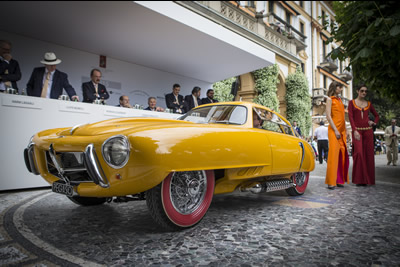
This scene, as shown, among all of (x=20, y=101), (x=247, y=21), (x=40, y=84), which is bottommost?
(x=20, y=101)

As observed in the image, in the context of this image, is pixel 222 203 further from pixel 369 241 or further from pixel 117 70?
pixel 117 70

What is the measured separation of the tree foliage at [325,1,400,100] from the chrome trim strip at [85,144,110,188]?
4202 millimetres

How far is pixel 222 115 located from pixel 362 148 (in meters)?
3.61

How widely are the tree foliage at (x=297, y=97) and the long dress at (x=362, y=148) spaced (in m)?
12.8

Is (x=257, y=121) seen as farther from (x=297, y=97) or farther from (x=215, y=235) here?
(x=297, y=97)

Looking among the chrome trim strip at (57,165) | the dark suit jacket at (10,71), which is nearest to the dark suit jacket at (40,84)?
the dark suit jacket at (10,71)

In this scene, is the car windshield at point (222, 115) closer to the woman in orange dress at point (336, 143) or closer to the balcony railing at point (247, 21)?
the woman in orange dress at point (336, 143)

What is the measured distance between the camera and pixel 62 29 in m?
6.34

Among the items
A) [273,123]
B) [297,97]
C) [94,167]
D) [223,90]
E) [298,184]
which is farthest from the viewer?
[297,97]

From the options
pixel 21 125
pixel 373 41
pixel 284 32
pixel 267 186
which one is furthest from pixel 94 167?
pixel 284 32

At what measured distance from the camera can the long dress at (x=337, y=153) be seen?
4.67m

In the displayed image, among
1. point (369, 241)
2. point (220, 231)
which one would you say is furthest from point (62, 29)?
point (369, 241)

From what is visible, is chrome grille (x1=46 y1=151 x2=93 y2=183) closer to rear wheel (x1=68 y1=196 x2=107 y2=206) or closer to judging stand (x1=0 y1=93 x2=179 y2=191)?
rear wheel (x1=68 y1=196 x2=107 y2=206)

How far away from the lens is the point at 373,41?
4.24 m
